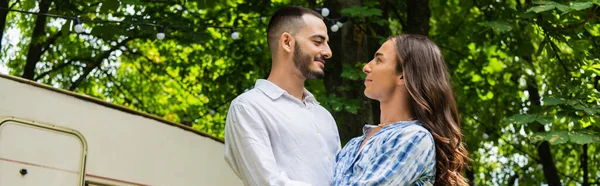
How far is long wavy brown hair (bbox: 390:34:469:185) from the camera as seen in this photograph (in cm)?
367

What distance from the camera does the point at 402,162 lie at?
3.52 metres

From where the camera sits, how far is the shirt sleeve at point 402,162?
3.51 meters

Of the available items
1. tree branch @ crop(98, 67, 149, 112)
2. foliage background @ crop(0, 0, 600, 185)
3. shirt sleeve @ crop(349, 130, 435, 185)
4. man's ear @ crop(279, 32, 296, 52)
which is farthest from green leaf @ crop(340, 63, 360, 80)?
tree branch @ crop(98, 67, 149, 112)

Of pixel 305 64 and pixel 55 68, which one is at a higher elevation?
pixel 55 68

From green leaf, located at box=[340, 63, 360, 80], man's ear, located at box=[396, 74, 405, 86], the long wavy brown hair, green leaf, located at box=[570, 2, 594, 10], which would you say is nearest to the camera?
the long wavy brown hair

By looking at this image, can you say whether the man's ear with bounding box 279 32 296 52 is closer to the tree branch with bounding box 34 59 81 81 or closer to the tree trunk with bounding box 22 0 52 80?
the tree trunk with bounding box 22 0 52 80

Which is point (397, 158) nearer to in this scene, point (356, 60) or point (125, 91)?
point (356, 60)

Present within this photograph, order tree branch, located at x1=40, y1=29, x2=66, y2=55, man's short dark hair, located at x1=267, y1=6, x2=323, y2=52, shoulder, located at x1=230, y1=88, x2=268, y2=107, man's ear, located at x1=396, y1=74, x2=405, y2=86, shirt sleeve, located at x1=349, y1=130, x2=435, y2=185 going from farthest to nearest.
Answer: tree branch, located at x1=40, y1=29, x2=66, y2=55
man's short dark hair, located at x1=267, y1=6, x2=323, y2=52
shoulder, located at x1=230, y1=88, x2=268, y2=107
man's ear, located at x1=396, y1=74, x2=405, y2=86
shirt sleeve, located at x1=349, y1=130, x2=435, y2=185

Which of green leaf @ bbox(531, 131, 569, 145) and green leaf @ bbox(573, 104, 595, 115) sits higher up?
green leaf @ bbox(573, 104, 595, 115)

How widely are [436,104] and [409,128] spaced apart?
6.9 inches

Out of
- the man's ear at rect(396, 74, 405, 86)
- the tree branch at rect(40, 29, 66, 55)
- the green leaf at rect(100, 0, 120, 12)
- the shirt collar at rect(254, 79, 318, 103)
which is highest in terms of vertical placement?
the green leaf at rect(100, 0, 120, 12)

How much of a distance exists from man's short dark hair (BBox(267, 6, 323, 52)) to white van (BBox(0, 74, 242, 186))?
1.53 m

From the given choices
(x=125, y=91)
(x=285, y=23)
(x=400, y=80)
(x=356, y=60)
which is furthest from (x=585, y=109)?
(x=125, y=91)

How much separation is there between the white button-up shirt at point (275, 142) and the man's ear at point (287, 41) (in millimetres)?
201
